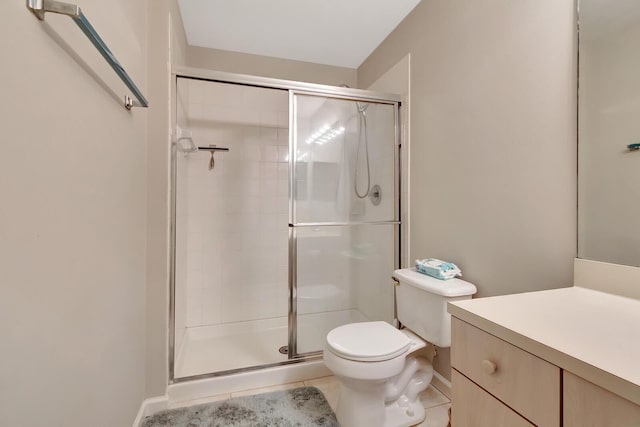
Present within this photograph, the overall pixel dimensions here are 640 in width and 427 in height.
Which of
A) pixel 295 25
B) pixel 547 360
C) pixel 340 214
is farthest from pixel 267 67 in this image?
pixel 547 360

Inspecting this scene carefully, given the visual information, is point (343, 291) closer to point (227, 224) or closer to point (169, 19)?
point (227, 224)

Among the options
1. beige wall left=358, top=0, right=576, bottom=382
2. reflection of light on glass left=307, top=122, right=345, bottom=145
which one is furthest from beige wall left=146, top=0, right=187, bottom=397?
beige wall left=358, top=0, right=576, bottom=382

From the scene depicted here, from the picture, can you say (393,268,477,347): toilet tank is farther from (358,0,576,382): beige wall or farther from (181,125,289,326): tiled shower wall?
(181,125,289,326): tiled shower wall

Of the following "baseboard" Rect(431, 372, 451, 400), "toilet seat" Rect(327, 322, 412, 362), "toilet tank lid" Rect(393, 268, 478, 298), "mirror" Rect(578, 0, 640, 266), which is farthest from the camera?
"baseboard" Rect(431, 372, 451, 400)

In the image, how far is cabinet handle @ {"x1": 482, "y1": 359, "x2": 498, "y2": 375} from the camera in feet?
2.31

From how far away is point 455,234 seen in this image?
1.62 meters

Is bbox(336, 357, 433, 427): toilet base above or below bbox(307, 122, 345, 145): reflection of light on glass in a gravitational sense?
below

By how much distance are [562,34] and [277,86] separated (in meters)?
1.44

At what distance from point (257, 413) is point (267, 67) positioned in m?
2.71

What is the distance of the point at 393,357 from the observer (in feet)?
4.23

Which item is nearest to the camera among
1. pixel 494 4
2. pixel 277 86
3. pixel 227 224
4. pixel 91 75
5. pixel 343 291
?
pixel 91 75

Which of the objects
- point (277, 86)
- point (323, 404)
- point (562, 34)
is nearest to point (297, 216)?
point (277, 86)

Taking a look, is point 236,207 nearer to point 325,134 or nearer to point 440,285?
point 325,134

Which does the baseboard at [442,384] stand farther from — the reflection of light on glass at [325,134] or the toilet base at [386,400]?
the reflection of light on glass at [325,134]
